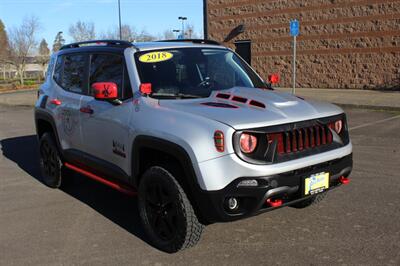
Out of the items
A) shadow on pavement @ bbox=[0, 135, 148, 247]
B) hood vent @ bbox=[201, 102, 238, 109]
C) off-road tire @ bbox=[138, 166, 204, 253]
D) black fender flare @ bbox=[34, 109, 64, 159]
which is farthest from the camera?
black fender flare @ bbox=[34, 109, 64, 159]

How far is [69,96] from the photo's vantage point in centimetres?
521

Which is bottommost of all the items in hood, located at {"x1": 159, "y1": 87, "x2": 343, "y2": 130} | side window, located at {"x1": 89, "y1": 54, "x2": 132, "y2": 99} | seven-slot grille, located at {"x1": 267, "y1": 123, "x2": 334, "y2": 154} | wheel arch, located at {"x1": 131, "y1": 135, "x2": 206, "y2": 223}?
wheel arch, located at {"x1": 131, "y1": 135, "x2": 206, "y2": 223}

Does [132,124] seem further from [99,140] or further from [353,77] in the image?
[353,77]

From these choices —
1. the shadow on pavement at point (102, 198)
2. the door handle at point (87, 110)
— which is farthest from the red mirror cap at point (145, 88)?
the shadow on pavement at point (102, 198)

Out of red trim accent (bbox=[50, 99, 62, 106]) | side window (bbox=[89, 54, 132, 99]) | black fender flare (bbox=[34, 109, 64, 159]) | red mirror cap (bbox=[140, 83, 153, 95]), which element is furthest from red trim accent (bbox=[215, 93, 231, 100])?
black fender flare (bbox=[34, 109, 64, 159])

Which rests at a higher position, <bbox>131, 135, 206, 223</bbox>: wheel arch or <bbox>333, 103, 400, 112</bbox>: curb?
<bbox>131, 135, 206, 223</bbox>: wheel arch

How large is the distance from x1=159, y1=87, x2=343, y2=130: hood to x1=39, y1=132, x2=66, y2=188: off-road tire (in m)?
2.42

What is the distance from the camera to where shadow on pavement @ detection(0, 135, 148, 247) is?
15.0ft

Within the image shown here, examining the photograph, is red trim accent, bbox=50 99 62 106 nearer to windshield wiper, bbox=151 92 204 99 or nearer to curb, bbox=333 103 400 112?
windshield wiper, bbox=151 92 204 99

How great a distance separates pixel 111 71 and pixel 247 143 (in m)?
1.93

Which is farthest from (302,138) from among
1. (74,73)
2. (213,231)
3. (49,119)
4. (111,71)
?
(49,119)

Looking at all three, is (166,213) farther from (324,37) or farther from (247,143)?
(324,37)

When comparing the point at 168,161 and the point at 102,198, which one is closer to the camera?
the point at 168,161

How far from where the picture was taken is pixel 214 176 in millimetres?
3254
